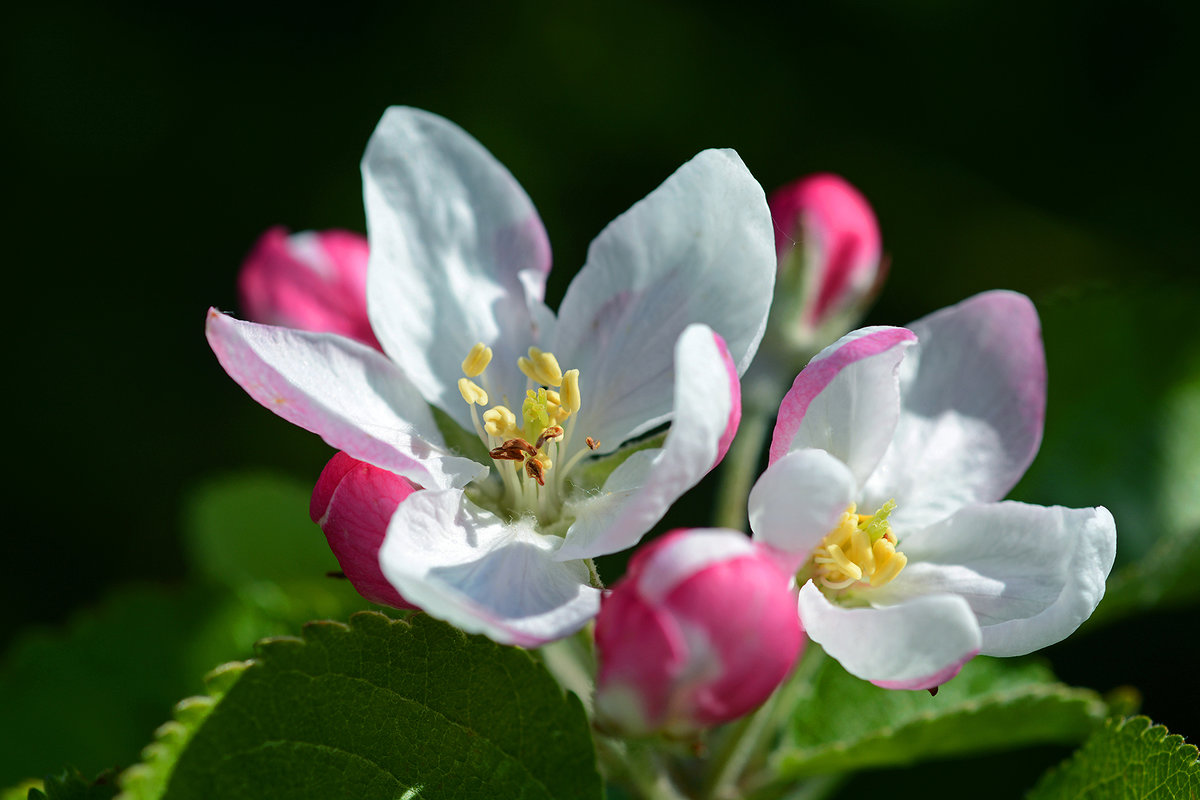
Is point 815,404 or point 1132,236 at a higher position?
point 815,404

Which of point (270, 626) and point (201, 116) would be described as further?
point (201, 116)

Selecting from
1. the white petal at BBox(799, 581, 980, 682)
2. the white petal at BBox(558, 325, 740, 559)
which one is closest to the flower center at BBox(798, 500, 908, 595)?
the white petal at BBox(799, 581, 980, 682)

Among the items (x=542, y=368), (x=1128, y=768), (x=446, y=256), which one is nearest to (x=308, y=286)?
(x=446, y=256)

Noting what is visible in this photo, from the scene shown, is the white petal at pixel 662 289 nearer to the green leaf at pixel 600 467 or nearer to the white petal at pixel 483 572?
the green leaf at pixel 600 467

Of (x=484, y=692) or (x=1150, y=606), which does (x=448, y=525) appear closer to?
(x=484, y=692)

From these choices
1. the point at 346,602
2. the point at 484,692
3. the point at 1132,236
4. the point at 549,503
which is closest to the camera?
the point at 484,692

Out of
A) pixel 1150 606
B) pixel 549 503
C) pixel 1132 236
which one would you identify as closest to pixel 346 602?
pixel 549 503
